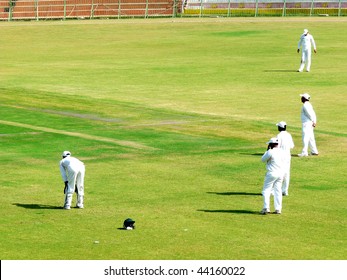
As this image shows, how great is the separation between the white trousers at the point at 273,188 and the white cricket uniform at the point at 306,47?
117ft

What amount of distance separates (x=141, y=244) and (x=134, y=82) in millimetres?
37310

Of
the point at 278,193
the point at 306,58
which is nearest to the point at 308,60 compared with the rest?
the point at 306,58

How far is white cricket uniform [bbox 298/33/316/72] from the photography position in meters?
62.1

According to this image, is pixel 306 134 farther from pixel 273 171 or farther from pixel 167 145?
pixel 273 171

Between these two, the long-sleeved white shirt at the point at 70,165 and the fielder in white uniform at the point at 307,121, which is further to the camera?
the fielder in white uniform at the point at 307,121

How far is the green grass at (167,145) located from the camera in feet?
81.4

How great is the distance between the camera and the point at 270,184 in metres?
27.0

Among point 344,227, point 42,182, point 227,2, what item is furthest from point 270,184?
point 227,2

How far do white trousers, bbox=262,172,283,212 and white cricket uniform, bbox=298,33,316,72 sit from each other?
1405 inches

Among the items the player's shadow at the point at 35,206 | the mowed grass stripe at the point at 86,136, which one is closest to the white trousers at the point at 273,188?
the player's shadow at the point at 35,206

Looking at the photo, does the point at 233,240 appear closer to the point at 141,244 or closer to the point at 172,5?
the point at 141,244

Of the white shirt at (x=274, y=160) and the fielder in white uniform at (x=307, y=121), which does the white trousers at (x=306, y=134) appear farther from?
the white shirt at (x=274, y=160)

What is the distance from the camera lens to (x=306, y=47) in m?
62.3

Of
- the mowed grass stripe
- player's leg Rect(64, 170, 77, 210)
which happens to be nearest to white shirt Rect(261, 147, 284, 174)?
player's leg Rect(64, 170, 77, 210)
